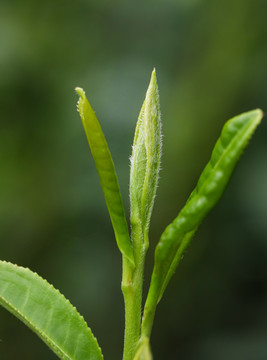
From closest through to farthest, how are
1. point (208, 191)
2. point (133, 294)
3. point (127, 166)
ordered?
point (208, 191) < point (133, 294) < point (127, 166)

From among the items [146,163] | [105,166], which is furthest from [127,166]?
[105,166]

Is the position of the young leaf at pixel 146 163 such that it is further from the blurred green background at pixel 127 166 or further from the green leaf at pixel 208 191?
the blurred green background at pixel 127 166

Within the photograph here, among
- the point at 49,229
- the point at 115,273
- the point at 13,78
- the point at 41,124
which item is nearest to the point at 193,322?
the point at 115,273

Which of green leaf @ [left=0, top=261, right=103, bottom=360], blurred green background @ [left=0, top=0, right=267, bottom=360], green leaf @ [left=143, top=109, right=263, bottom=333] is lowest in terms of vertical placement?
green leaf @ [left=0, top=261, right=103, bottom=360]

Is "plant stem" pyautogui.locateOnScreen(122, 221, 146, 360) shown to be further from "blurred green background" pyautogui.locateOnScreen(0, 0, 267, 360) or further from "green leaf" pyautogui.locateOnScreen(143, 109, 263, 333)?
"blurred green background" pyautogui.locateOnScreen(0, 0, 267, 360)

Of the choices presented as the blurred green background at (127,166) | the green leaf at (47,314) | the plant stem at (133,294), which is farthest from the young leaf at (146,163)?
the blurred green background at (127,166)

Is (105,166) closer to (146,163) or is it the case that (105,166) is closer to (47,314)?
(146,163)

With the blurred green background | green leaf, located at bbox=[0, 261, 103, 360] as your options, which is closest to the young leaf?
green leaf, located at bbox=[0, 261, 103, 360]
